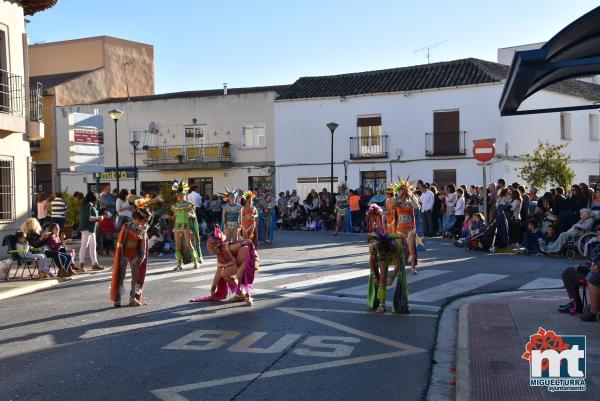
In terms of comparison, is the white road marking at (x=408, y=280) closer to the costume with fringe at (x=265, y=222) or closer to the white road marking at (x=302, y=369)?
the white road marking at (x=302, y=369)

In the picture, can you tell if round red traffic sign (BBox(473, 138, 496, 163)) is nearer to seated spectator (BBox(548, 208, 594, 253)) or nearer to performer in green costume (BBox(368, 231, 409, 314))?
seated spectator (BBox(548, 208, 594, 253))

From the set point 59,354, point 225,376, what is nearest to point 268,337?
point 225,376

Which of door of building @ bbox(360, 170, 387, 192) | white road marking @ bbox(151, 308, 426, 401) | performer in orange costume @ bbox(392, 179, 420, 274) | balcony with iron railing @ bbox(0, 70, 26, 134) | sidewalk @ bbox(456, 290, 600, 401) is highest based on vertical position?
Answer: balcony with iron railing @ bbox(0, 70, 26, 134)

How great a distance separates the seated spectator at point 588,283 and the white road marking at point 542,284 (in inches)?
116

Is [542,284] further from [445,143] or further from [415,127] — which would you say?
[415,127]

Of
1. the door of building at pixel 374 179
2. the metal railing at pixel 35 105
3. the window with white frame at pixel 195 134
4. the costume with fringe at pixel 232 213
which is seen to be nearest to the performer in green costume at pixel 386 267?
the costume with fringe at pixel 232 213

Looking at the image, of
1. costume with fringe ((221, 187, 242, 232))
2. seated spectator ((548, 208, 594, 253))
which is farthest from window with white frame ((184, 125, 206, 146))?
seated spectator ((548, 208, 594, 253))

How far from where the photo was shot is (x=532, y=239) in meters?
17.8

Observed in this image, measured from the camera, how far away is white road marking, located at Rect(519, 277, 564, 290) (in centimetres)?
1248

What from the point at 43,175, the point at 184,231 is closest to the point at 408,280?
the point at 184,231

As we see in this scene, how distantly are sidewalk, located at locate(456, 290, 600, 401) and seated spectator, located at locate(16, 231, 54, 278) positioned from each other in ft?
28.9

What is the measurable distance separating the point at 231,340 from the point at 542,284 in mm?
6915

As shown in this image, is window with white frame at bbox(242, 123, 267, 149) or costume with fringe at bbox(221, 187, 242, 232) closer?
costume with fringe at bbox(221, 187, 242, 232)

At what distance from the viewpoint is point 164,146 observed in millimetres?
42094
